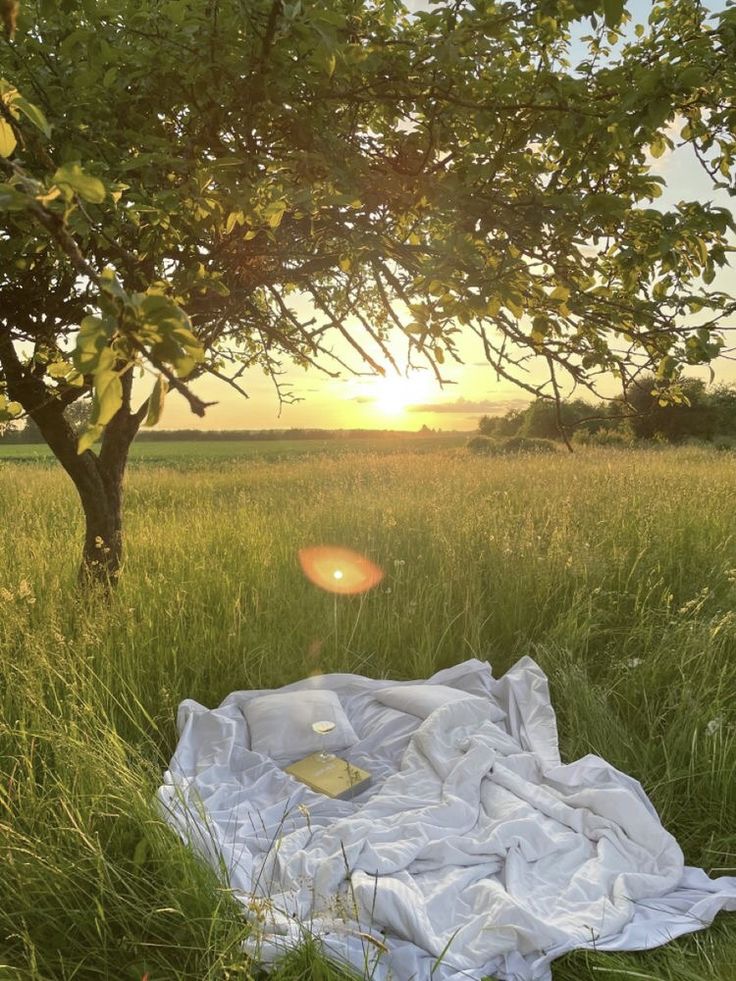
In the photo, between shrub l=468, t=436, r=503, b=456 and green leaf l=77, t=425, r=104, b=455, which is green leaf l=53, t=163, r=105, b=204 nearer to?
green leaf l=77, t=425, r=104, b=455

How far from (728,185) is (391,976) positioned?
299 centimetres

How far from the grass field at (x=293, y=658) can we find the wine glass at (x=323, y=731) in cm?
68

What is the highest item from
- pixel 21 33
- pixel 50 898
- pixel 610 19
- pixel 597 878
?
pixel 21 33

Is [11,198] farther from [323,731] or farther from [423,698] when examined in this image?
[423,698]

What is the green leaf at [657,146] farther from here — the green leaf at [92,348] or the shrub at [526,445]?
the shrub at [526,445]

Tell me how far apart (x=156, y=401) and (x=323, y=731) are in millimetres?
2814

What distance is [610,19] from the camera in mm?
1490

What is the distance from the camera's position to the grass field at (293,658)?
226 centimetres

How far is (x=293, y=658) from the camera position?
14.3 feet

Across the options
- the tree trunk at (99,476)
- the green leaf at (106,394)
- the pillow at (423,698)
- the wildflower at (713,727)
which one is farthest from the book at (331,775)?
the green leaf at (106,394)

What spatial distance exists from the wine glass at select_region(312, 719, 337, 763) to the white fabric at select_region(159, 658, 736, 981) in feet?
0.53

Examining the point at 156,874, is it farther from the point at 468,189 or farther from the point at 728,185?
the point at 728,185

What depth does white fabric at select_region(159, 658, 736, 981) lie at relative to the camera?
231 centimetres

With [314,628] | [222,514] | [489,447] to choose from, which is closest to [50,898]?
[314,628]
